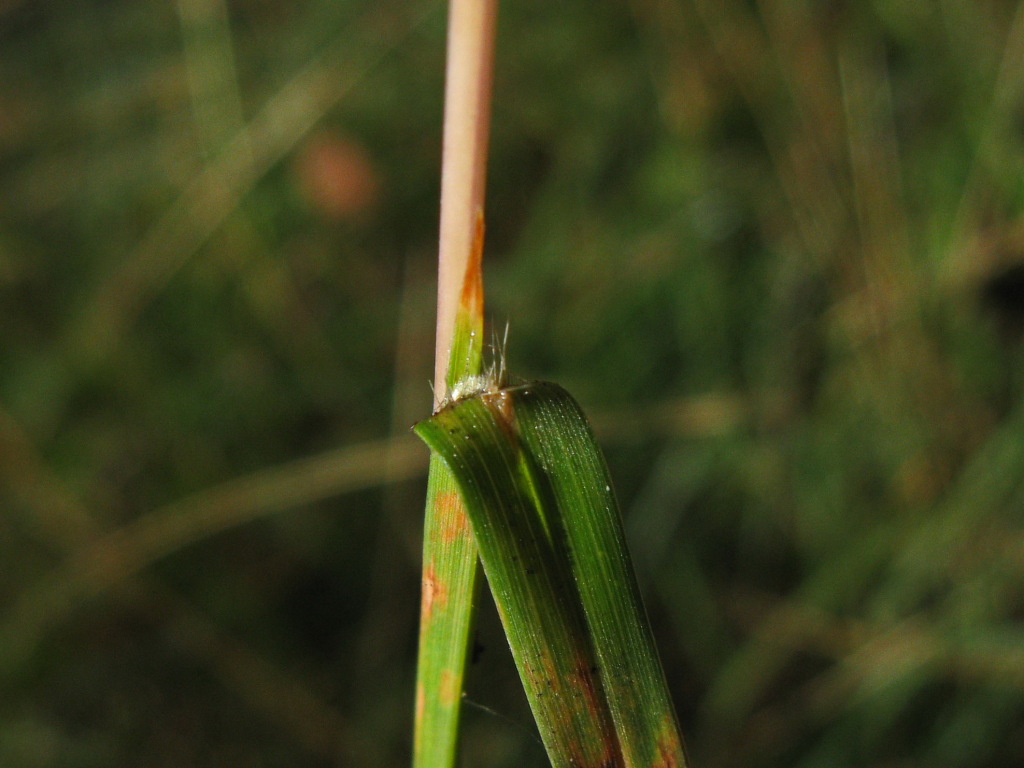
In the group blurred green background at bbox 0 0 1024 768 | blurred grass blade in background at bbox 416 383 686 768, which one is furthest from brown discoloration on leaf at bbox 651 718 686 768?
blurred green background at bbox 0 0 1024 768

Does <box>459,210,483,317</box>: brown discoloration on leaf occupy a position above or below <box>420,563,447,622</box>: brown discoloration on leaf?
above

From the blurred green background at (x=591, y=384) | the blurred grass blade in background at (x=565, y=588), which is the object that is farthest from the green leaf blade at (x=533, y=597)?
the blurred green background at (x=591, y=384)

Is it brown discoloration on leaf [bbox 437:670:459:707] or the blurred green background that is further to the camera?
the blurred green background

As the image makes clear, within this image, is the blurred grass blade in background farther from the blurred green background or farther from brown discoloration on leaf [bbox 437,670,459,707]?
the blurred green background

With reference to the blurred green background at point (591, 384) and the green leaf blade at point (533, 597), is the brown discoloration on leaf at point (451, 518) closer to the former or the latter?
the green leaf blade at point (533, 597)

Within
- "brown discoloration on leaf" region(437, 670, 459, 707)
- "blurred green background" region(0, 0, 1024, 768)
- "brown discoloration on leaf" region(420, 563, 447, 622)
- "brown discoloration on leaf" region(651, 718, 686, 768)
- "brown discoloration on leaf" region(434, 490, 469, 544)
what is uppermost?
"blurred green background" region(0, 0, 1024, 768)
